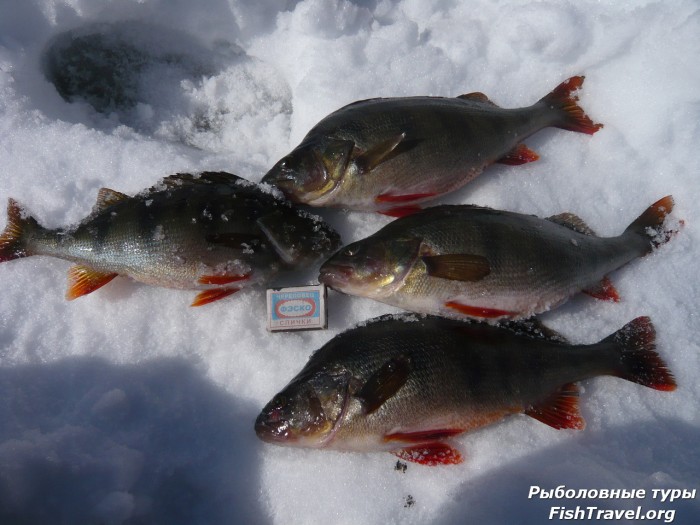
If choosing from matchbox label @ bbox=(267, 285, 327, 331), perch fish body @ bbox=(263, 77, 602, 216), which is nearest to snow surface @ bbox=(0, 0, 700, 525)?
matchbox label @ bbox=(267, 285, 327, 331)

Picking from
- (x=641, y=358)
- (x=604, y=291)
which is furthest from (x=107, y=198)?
(x=641, y=358)

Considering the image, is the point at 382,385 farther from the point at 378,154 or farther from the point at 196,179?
the point at 196,179

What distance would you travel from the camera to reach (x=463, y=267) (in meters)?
2.41

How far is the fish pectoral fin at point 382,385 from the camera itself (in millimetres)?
2227

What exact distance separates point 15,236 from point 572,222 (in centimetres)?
316

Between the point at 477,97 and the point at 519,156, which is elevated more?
the point at 477,97

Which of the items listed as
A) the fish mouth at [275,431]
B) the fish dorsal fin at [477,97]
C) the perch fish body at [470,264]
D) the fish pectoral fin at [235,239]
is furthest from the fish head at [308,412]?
the fish dorsal fin at [477,97]

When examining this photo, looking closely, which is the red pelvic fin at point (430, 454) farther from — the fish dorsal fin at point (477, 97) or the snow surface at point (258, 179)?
the fish dorsal fin at point (477, 97)

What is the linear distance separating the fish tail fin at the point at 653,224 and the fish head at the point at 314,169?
1685 mm

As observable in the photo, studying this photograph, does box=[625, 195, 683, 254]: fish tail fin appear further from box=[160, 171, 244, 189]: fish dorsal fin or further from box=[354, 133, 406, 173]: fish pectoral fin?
box=[160, 171, 244, 189]: fish dorsal fin

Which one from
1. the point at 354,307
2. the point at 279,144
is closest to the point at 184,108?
the point at 279,144

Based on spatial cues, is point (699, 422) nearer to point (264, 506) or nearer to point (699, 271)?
point (699, 271)

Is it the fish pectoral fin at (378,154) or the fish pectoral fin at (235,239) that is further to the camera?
the fish pectoral fin at (378,154)

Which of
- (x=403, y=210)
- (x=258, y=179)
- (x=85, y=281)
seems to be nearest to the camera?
(x=85, y=281)
